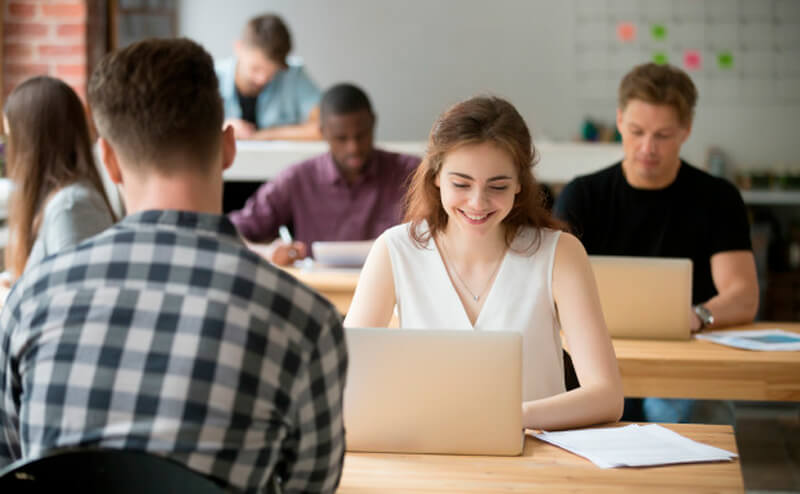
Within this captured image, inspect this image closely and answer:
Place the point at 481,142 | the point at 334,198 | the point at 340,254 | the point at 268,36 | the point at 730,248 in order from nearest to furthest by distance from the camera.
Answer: the point at 481,142 < the point at 730,248 < the point at 340,254 < the point at 334,198 < the point at 268,36

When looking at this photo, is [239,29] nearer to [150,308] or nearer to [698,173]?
[698,173]

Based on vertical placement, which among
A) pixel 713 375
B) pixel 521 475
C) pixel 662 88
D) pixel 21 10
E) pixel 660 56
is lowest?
pixel 713 375

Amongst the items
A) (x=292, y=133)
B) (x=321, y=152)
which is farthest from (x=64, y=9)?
(x=321, y=152)

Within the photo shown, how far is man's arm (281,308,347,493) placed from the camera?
3.21ft

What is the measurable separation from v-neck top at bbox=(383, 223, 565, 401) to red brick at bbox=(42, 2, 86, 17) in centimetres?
384

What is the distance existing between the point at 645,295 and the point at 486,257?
529mm

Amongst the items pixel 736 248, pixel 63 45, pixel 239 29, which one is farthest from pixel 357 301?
pixel 239 29

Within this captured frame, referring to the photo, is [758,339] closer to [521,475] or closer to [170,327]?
[521,475]

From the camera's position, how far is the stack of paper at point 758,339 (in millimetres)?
2163

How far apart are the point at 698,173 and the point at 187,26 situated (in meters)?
4.32

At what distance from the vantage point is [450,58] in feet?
20.0

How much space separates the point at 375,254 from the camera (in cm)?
191

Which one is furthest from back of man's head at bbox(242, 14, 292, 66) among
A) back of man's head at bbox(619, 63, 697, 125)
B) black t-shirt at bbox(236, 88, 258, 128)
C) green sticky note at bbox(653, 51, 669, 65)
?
green sticky note at bbox(653, 51, 669, 65)

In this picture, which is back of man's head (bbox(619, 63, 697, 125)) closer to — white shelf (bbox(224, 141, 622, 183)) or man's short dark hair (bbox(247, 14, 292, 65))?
white shelf (bbox(224, 141, 622, 183))
